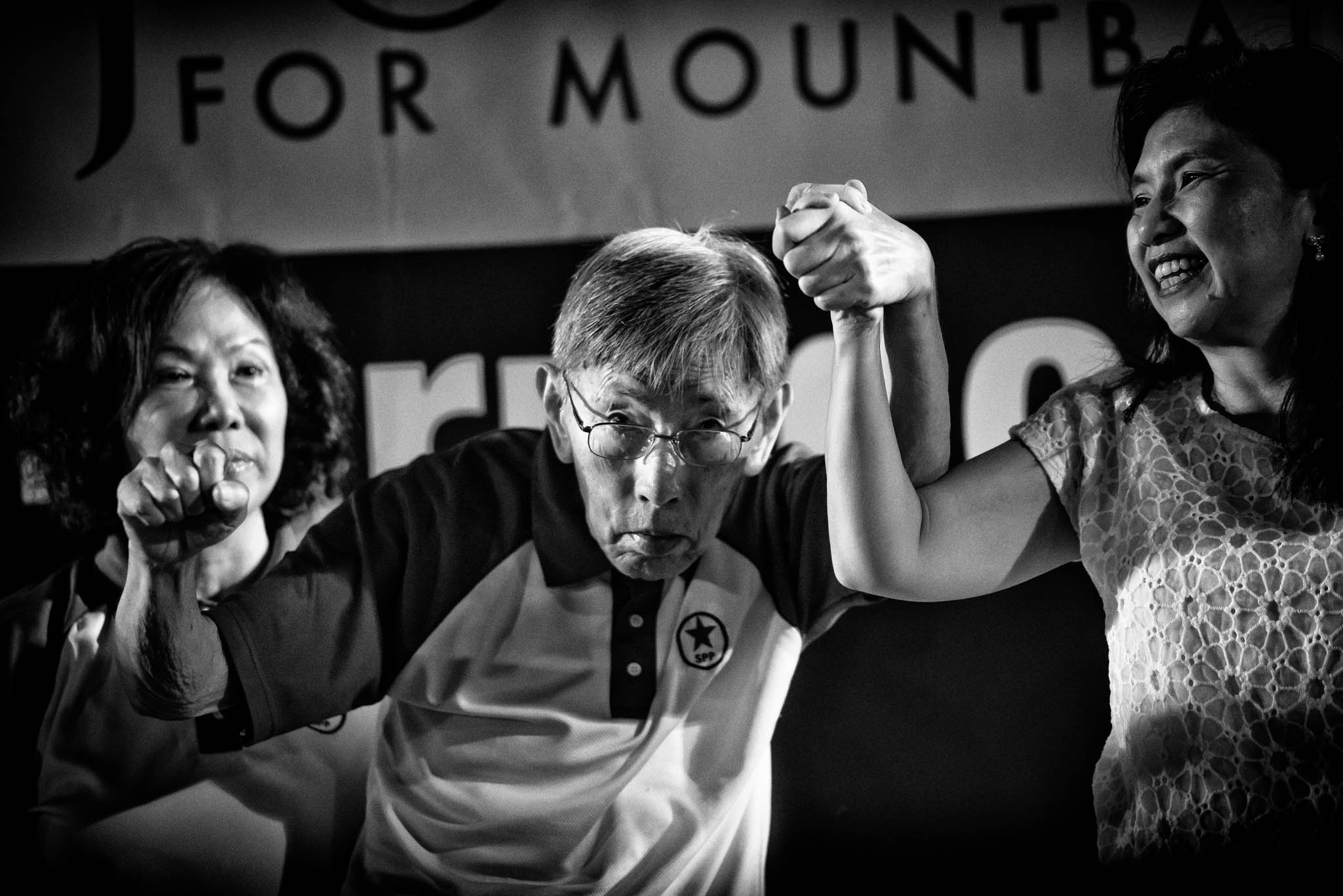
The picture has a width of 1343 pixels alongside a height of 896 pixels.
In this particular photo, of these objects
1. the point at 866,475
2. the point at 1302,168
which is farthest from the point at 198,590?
the point at 1302,168

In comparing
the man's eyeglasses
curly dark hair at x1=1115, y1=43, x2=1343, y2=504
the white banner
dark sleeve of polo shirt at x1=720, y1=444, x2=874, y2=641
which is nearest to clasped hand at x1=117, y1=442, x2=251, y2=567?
the man's eyeglasses

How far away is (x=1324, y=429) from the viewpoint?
1.38 metres

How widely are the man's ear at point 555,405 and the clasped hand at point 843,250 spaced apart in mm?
494

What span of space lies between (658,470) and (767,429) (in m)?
0.18

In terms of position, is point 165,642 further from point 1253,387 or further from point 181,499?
point 1253,387

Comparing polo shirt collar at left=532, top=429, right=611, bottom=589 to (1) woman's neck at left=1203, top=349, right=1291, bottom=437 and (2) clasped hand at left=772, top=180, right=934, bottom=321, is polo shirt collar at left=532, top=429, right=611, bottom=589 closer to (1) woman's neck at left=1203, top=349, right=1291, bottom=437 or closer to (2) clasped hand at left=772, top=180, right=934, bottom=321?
(2) clasped hand at left=772, top=180, right=934, bottom=321

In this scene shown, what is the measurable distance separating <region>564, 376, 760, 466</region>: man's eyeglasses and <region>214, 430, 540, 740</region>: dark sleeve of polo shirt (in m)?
0.22

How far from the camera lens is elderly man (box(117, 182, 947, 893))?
1.61 metres

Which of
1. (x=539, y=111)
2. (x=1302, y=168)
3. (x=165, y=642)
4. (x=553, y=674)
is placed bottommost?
(x=553, y=674)

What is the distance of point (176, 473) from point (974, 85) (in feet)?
4.58

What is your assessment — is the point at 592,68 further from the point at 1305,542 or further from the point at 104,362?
the point at 1305,542

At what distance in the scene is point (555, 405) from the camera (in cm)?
171

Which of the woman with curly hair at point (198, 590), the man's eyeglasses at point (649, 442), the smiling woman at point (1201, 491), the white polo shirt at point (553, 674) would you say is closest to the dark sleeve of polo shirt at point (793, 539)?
the white polo shirt at point (553, 674)

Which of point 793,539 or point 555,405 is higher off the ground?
point 555,405
